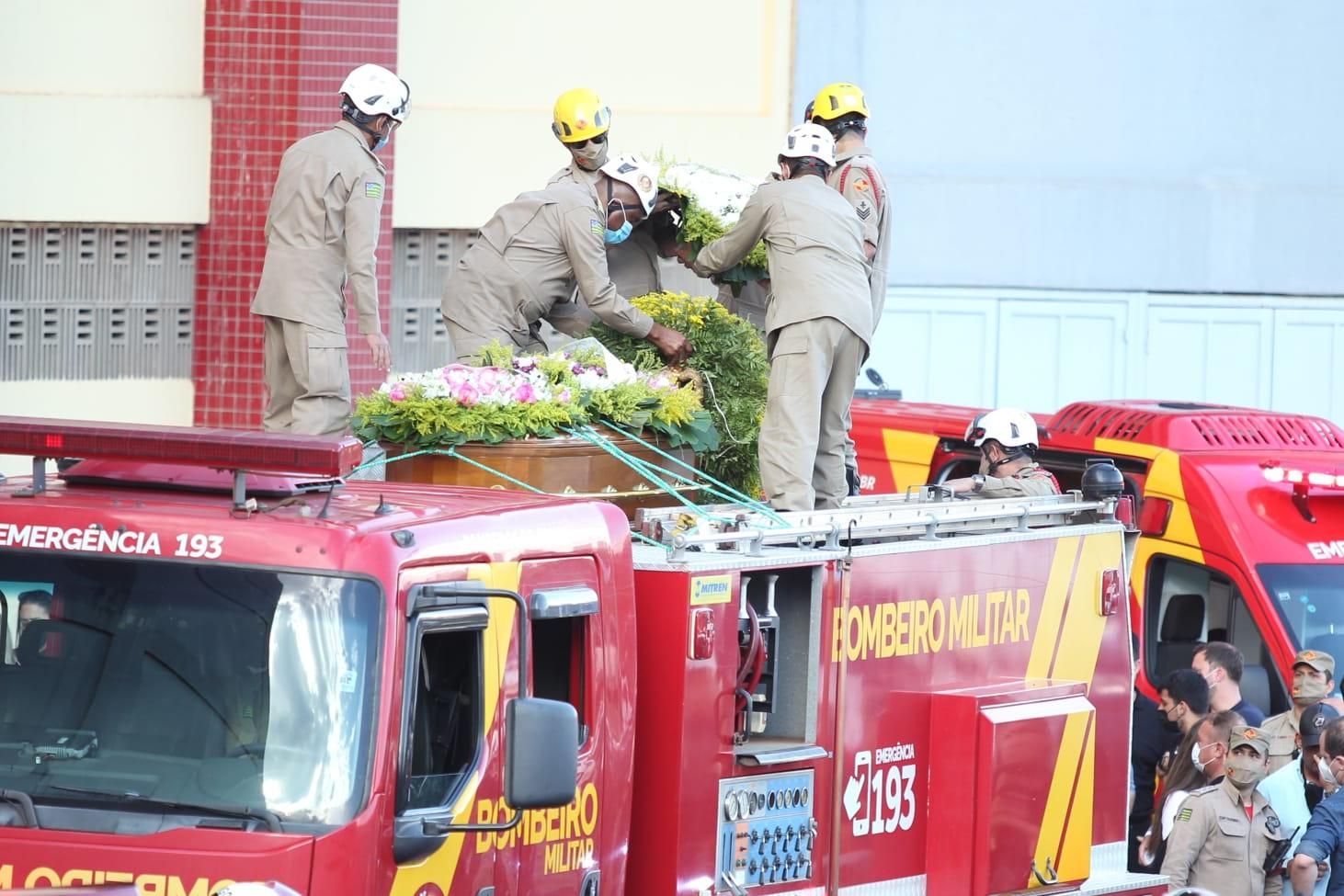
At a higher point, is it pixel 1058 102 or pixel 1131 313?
pixel 1058 102

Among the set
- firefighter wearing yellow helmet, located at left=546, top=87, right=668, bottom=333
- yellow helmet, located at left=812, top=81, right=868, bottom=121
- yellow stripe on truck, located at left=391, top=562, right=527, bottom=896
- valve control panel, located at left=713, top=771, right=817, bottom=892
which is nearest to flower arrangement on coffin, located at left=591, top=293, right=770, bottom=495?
firefighter wearing yellow helmet, located at left=546, top=87, right=668, bottom=333

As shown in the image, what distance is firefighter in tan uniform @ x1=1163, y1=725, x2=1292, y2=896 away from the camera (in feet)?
28.5

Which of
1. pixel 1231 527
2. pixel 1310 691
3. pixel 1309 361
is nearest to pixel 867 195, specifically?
pixel 1231 527

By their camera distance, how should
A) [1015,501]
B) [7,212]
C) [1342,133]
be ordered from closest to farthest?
[1015,501] → [7,212] → [1342,133]

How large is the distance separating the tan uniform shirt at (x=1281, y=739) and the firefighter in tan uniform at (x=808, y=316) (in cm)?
252

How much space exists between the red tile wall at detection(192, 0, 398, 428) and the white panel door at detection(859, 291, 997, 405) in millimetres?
9294

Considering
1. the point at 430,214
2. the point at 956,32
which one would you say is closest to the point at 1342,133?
the point at 956,32

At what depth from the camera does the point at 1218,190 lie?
891 inches

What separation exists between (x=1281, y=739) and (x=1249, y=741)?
1102 millimetres

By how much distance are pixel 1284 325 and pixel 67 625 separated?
65.3 feet

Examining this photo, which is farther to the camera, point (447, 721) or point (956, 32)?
point (956, 32)

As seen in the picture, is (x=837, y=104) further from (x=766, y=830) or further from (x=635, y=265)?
(x=766, y=830)

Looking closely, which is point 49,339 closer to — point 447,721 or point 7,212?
point 7,212

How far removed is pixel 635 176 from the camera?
896cm
